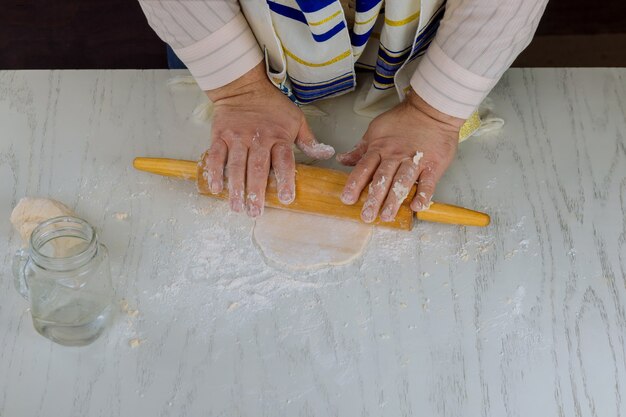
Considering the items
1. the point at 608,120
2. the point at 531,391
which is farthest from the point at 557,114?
the point at 531,391

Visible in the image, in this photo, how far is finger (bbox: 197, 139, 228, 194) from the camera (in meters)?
1.06

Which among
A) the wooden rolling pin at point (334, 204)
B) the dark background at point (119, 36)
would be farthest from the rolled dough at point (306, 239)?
the dark background at point (119, 36)

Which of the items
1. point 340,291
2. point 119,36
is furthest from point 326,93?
point 119,36

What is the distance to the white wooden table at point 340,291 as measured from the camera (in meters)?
0.88

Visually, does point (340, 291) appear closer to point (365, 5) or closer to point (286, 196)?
point (286, 196)

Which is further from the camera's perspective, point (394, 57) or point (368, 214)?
point (394, 57)

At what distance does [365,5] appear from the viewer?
1.07 m

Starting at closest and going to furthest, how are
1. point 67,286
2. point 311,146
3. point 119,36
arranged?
point 67,286, point 311,146, point 119,36

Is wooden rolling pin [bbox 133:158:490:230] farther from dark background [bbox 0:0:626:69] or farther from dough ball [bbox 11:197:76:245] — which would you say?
dark background [bbox 0:0:626:69]

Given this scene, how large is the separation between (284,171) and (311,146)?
91mm

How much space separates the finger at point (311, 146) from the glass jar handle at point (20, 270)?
399mm

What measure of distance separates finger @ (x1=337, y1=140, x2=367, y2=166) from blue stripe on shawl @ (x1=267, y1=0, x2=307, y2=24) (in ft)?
0.62

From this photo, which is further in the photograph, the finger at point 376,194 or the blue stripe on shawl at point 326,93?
the blue stripe on shawl at point 326,93

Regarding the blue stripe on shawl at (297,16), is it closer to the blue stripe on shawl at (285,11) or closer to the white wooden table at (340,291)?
the blue stripe on shawl at (285,11)
